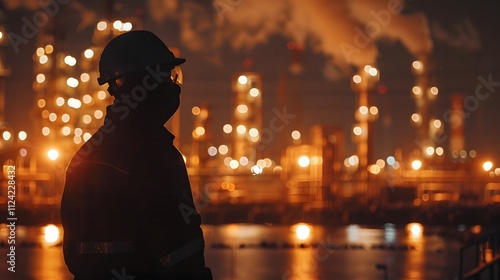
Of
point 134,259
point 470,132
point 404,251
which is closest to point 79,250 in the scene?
point 134,259

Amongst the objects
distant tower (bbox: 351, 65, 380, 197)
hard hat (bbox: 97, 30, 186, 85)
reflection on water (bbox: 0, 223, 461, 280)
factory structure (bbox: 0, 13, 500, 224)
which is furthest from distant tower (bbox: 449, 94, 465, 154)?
hard hat (bbox: 97, 30, 186, 85)

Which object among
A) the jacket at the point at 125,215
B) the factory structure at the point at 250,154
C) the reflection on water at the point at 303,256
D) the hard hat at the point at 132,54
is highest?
the factory structure at the point at 250,154

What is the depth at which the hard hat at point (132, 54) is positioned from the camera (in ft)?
10.1

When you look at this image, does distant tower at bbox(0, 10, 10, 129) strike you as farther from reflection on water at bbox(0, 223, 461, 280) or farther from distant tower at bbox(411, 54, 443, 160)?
reflection on water at bbox(0, 223, 461, 280)

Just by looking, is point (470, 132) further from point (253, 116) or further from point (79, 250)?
point (79, 250)

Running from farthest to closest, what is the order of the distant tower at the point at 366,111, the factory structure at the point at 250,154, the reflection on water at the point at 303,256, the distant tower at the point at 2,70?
1. the distant tower at the point at 366,111
2. the distant tower at the point at 2,70
3. the factory structure at the point at 250,154
4. the reflection on water at the point at 303,256

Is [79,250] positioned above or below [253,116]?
below

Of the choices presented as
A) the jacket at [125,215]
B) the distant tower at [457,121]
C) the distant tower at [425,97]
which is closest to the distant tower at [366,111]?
the distant tower at [425,97]

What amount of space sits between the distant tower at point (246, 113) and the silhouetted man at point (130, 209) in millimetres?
58469

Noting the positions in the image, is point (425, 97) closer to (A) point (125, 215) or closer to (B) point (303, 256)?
(B) point (303, 256)

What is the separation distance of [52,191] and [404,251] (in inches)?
1168

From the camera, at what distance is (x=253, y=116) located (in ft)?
216

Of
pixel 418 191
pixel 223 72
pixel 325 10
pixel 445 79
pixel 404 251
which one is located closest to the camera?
pixel 404 251

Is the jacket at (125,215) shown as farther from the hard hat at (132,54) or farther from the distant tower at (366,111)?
the distant tower at (366,111)
